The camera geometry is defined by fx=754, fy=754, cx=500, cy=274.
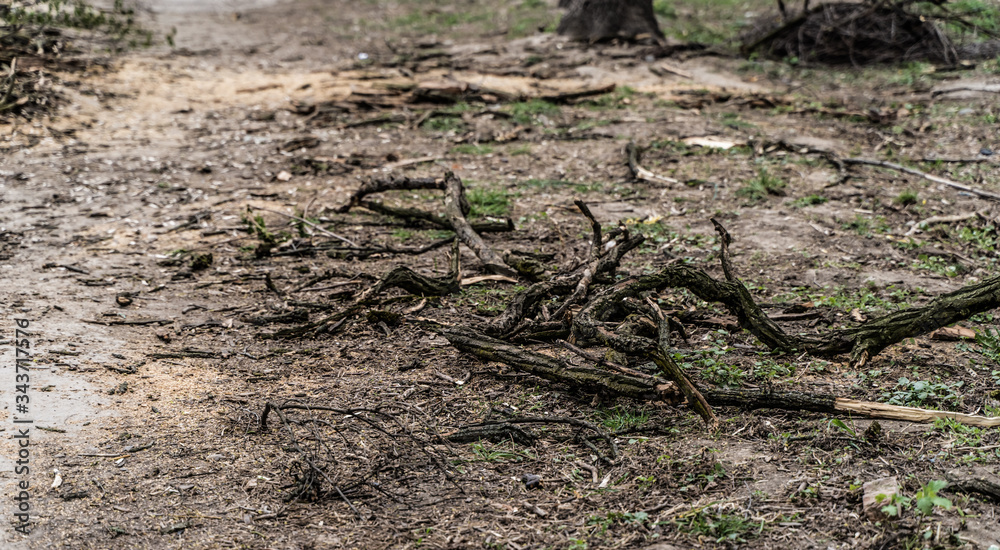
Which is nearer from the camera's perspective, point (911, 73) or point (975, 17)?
point (911, 73)

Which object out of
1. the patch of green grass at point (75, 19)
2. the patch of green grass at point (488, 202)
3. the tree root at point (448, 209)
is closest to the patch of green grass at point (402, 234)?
A: the tree root at point (448, 209)

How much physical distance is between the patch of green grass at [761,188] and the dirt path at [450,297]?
3 cm

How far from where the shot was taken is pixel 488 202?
6.16 meters

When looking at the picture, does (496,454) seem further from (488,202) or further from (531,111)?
(531,111)

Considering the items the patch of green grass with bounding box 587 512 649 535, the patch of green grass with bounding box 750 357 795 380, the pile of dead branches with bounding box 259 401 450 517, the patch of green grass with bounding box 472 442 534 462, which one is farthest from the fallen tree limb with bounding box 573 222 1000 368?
the pile of dead branches with bounding box 259 401 450 517

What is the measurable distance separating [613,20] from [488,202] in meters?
6.94

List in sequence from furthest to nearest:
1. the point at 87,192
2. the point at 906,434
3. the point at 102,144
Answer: the point at 102,144
the point at 87,192
the point at 906,434

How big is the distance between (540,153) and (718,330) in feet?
12.9

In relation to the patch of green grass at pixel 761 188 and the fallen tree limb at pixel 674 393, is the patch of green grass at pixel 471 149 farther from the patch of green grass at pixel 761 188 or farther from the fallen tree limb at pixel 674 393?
the fallen tree limb at pixel 674 393

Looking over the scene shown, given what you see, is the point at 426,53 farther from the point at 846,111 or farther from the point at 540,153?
the point at 846,111

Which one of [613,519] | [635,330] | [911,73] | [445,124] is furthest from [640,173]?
[911,73]

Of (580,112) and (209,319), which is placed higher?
(580,112)

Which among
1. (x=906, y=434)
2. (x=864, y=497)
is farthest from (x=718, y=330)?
(x=864, y=497)

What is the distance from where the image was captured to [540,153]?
753 centimetres
